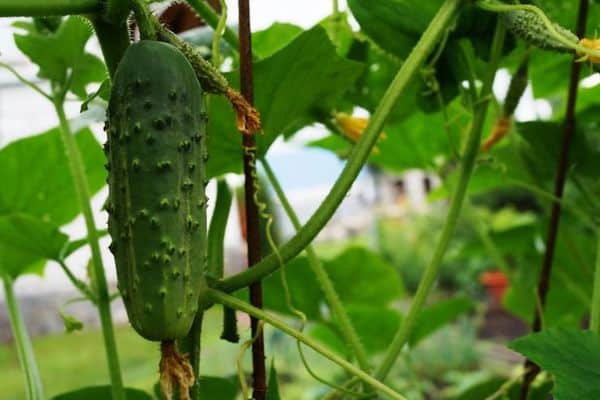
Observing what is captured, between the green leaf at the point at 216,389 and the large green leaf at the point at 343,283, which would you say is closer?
the green leaf at the point at 216,389

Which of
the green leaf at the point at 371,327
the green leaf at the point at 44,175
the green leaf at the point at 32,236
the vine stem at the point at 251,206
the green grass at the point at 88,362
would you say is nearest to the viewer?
the vine stem at the point at 251,206

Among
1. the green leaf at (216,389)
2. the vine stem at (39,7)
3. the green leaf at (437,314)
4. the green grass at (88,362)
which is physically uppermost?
the vine stem at (39,7)

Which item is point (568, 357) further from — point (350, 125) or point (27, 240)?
point (27, 240)

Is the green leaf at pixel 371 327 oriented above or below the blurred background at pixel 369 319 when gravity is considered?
above

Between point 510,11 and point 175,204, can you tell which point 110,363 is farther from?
point 510,11

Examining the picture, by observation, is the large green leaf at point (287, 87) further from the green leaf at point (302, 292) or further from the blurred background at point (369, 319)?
the green leaf at point (302, 292)

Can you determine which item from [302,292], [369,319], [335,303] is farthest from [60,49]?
[369,319]

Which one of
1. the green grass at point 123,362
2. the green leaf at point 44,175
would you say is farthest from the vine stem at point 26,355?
the green grass at point 123,362
